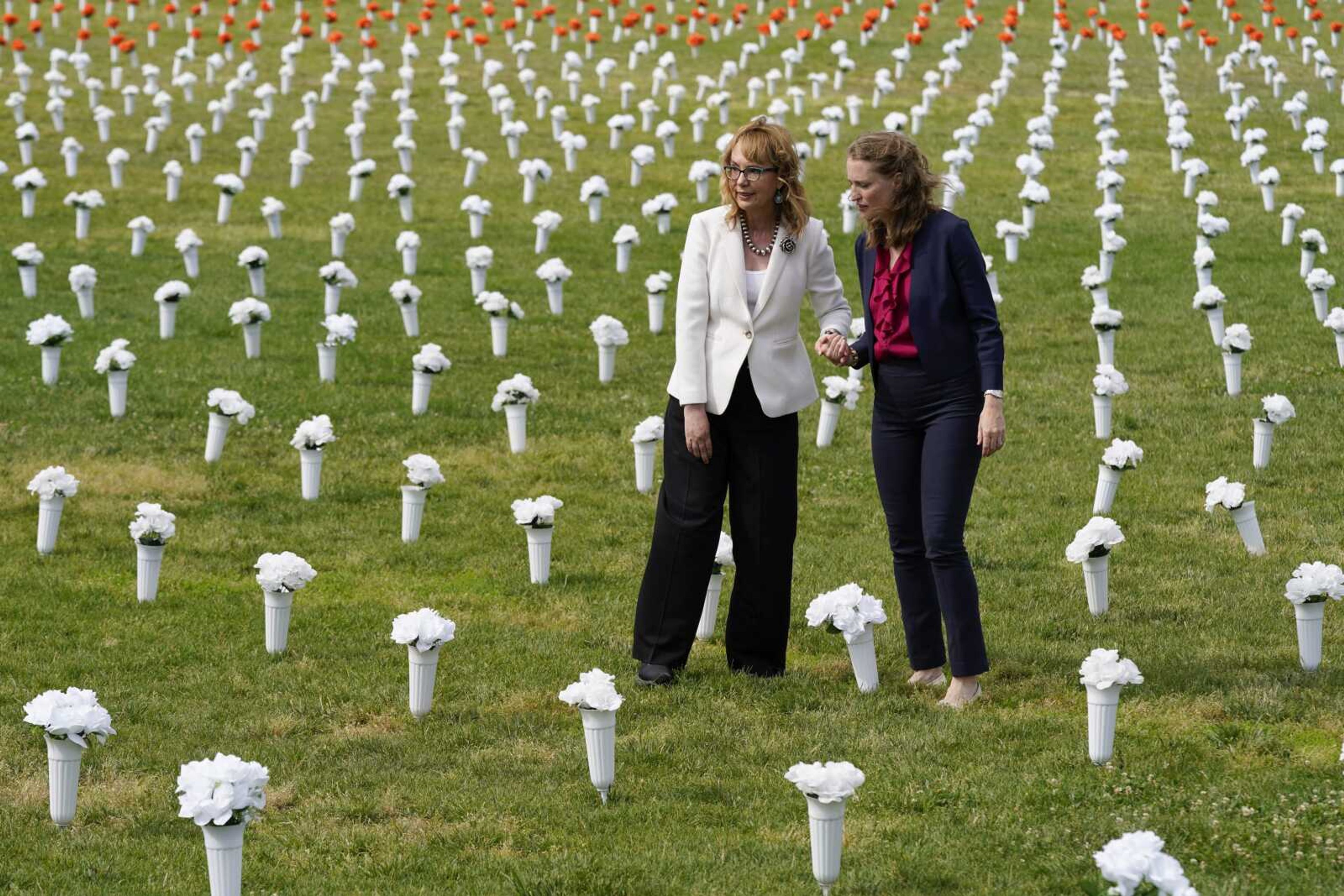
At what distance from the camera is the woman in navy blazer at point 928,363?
732cm

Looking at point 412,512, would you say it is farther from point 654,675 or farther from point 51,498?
point 654,675

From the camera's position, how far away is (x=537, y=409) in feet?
45.6

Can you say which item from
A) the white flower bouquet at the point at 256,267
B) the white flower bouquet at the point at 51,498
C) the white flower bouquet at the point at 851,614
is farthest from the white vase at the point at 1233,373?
the white flower bouquet at the point at 256,267

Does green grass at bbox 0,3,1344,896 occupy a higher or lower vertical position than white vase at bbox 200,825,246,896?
higher

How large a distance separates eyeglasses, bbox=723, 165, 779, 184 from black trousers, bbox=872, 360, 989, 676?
94 centimetres

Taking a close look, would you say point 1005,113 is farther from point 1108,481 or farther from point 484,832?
point 484,832

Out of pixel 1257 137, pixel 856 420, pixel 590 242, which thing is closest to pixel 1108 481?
pixel 856 420

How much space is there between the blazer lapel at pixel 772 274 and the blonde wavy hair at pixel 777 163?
0.33 ft

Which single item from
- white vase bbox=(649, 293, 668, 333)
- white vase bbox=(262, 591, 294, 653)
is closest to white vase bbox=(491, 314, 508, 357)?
white vase bbox=(649, 293, 668, 333)

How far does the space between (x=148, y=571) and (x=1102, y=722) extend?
5.21m

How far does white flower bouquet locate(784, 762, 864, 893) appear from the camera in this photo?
5.47 meters

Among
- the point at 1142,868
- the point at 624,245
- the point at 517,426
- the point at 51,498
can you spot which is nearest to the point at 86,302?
the point at 624,245

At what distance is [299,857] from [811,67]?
1053 inches

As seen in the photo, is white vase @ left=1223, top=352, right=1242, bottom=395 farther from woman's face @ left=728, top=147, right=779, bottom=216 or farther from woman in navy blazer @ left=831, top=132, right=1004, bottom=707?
woman's face @ left=728, top=147, right=779, bottom=216
